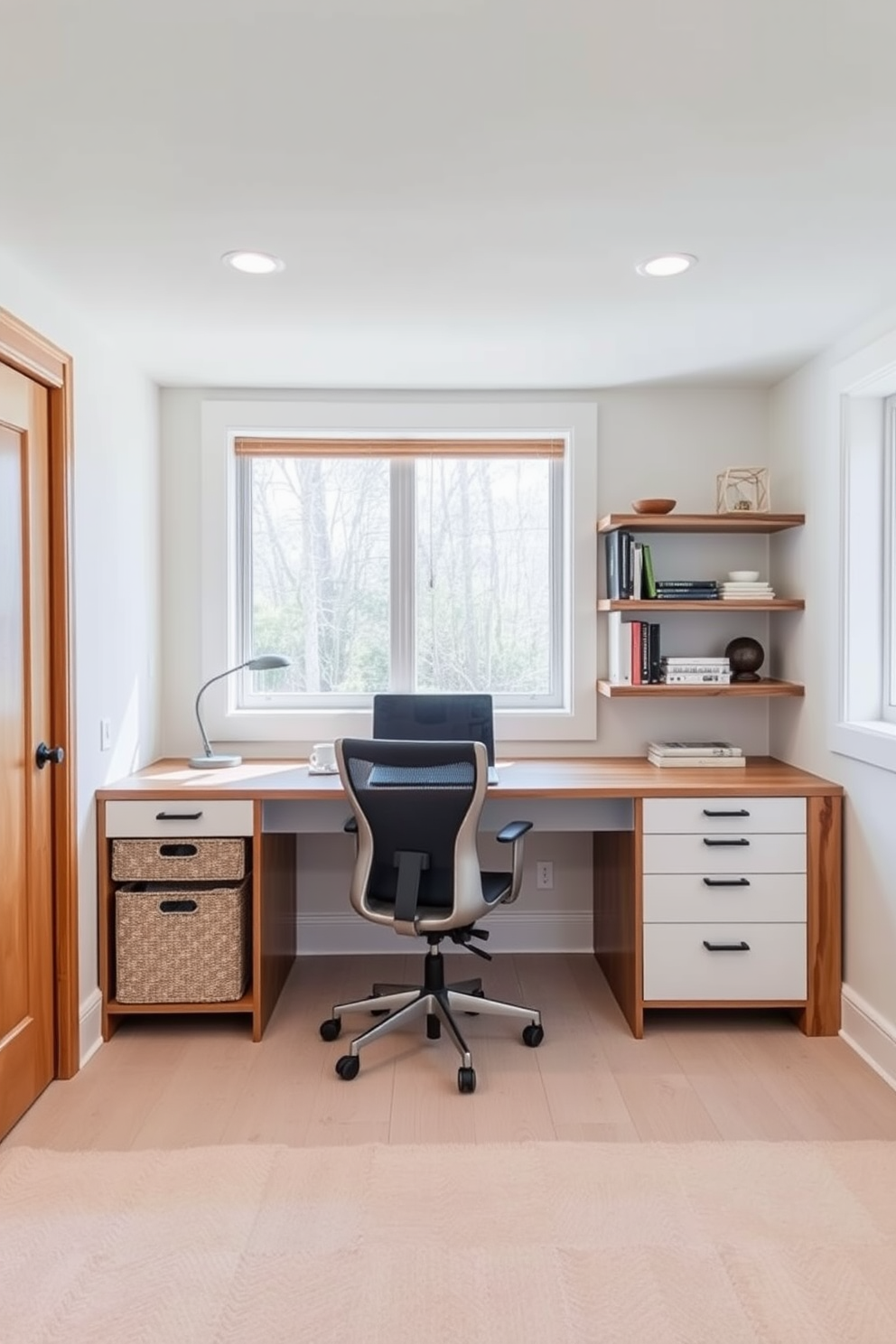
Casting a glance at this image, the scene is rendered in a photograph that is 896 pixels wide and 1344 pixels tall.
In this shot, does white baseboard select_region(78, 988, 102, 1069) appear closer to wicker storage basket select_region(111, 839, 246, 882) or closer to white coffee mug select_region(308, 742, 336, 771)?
wicker storage basket select_region(111, 839, 246, 882)

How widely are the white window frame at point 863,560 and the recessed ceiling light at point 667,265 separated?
87 cm

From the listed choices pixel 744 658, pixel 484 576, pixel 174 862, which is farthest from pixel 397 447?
pixel 174 862

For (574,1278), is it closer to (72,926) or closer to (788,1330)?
(788,1330)

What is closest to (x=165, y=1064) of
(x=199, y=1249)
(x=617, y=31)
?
(x=199, y=1249)

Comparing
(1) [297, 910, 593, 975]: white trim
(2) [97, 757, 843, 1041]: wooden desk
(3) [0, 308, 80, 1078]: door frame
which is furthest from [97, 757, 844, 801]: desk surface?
(1) [297, 910, 593, 975]: white trim

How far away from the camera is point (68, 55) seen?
1.49m

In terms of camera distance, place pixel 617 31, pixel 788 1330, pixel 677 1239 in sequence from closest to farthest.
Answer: pixel 617 31
pixel 788 1330
pixel 677 1239

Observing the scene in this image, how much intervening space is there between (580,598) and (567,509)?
0.38 m

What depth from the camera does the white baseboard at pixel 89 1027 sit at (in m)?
2.73

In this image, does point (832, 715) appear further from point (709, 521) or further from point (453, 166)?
point (453, 166)

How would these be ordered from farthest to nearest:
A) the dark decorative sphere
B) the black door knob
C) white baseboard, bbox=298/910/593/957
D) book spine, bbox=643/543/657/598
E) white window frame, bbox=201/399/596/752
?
white baseboard, bbox=298/910/593/957 < white window frame, bbox=201/399/596/752 < the dark decorative sphere < book spine, bbox=643/543/657/598 < the black door knob

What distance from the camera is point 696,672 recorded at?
10.9 ft

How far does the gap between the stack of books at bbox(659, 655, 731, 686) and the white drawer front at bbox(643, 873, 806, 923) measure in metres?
0.76

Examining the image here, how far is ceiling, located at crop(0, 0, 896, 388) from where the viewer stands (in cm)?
143
